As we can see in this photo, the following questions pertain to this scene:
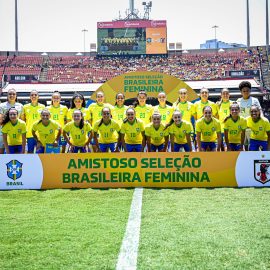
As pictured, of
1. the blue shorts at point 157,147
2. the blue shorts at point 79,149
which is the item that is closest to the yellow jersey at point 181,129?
the blue shorts at point 157,147

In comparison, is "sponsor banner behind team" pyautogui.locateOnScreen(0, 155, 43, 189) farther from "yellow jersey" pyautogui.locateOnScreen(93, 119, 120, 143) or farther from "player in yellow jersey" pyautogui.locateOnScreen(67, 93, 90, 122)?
"player in yellow jersey" pyautogui.locateOnScreen(67, 93, 90, 122)

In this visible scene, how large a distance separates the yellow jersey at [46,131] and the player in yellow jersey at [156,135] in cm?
186

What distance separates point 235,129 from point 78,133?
314 centimetres

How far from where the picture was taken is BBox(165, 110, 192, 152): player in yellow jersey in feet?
31.5

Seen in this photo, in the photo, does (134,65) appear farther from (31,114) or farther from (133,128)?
(133,128)

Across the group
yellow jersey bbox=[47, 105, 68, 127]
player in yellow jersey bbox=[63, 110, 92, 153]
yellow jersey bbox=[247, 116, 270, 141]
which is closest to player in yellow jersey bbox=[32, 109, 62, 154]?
player in yellow jersey bbox=[63, 110, 92, 153]

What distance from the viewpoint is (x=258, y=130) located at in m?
9.42

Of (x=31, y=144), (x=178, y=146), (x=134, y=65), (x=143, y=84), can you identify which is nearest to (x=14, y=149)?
(x=31, y=144)

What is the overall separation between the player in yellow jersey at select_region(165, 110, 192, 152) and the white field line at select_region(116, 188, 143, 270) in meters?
2.92

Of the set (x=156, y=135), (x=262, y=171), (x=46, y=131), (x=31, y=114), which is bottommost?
(x=262, y=171)

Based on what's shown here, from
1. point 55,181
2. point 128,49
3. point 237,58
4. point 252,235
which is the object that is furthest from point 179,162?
point 237,58

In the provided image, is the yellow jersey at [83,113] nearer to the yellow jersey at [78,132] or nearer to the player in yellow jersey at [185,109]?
the yellow jersey at [78,132]

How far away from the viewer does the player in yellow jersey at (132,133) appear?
31.6ft

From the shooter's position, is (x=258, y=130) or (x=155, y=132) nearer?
(x=258, y=130)
